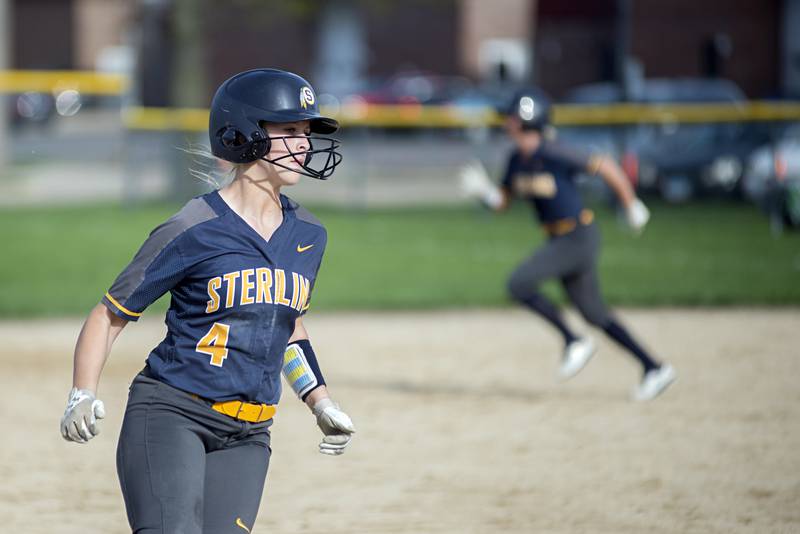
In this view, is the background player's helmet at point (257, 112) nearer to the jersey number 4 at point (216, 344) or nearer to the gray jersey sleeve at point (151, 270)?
the gray jersey sleeve at point (151, 270)

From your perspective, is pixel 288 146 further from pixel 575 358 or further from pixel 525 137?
pixel 575 358

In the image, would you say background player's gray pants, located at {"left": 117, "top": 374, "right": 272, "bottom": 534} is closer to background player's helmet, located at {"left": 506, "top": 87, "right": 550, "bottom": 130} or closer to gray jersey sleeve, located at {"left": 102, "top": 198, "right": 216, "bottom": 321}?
gray jersey sleeve, located at {"left": 102, "top": 198, "right": 216, "bottom": 321}

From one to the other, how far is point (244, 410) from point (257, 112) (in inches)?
36.7

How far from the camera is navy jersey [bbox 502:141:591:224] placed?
30.4ft

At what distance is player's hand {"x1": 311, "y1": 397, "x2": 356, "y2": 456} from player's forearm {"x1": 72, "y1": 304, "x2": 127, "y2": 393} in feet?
2.34

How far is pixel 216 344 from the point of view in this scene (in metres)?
4.11

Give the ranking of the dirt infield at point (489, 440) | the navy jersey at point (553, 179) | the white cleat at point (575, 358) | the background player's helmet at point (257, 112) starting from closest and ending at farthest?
the background player's helmet at point (257, 112)
the dirt infield at point (489, 440)
the navy jersey at point (553, 179)
the white cleat at point (575, 358)

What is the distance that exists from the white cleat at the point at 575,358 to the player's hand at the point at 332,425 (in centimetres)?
530

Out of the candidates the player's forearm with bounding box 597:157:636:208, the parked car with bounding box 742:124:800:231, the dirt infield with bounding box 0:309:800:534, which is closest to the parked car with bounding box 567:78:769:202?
the parked car with bounding box 742:124:800:231

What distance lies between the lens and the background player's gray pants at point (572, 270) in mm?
9180

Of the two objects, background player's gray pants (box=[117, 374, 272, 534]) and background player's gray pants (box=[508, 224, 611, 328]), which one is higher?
background player's gray pants (box=[117, 374, 272, 534])

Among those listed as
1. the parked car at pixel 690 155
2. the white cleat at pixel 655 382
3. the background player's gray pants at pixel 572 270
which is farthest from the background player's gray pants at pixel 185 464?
the parked car at pixel 690 155

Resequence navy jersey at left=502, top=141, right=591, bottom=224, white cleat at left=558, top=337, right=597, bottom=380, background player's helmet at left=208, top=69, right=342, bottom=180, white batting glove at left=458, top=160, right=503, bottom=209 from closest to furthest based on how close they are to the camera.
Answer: background player's helmet at left=208, top=69, right=342, bottom=180 → navy jersey at left=502, top=141, right=591, bottom=224 → white cleat at left=558, top=337, right=597, bottom=380 → white batting glove at left=458, top=160, right=503, bottom=209

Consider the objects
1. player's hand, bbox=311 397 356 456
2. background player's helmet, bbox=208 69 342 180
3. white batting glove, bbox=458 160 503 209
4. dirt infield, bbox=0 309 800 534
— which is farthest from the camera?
white batting glove, bbox=458 160 503 209
